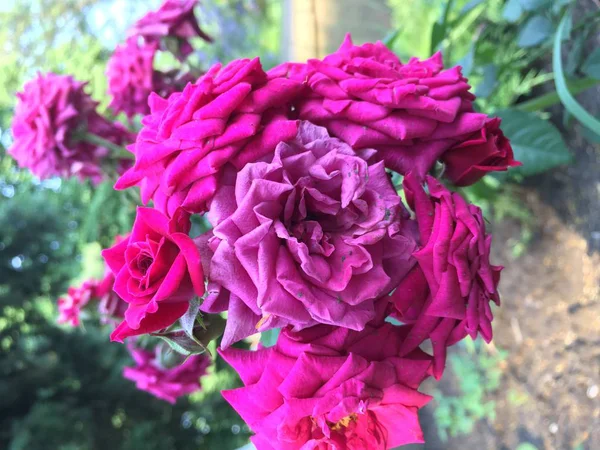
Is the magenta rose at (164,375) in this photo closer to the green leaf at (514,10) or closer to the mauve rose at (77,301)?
the mauve rose at (77,301)

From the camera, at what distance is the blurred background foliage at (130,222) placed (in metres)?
0.60

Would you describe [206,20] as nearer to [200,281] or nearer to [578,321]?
[578,321]

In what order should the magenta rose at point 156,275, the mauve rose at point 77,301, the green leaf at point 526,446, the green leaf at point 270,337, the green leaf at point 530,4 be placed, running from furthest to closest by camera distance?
the green leaf at point 526,446, the mauve rose at point 77,301, the green leaf at point 530,4, the green leaf at point 270,337, the magenta rose at point 156,275

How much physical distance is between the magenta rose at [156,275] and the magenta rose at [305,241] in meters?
0.02

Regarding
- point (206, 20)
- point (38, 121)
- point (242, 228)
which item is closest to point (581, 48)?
point (242, 228)

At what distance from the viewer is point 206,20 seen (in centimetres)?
175

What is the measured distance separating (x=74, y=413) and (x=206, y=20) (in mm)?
1375

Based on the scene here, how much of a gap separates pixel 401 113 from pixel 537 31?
14.8 inches

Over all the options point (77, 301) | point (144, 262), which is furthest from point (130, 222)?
point (144, 262)

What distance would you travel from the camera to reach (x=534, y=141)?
1.92ft

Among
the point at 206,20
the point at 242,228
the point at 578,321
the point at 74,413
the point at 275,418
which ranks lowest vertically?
the point at 74,413

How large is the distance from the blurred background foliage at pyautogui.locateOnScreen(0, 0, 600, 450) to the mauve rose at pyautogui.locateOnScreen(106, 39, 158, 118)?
14 centimetres

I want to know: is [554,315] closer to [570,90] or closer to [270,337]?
[570,90]

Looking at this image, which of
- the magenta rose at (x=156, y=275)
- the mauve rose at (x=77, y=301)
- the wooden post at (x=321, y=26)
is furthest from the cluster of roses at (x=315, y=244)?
the wooden post at (x=321, y=26)
